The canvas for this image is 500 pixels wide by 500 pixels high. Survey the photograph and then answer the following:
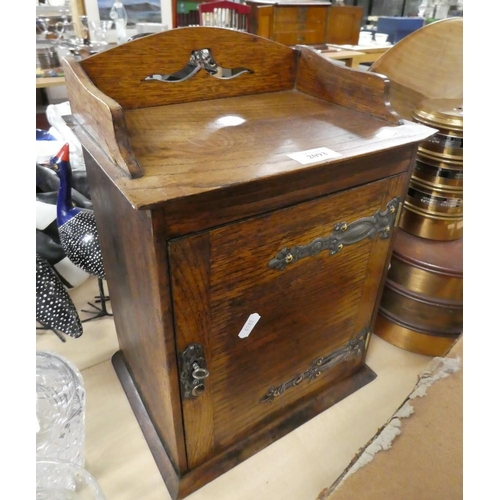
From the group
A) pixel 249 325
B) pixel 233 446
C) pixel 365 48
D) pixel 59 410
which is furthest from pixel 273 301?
pixel 365 48

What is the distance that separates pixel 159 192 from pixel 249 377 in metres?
0.46

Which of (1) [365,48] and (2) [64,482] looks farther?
(1) [365,48]

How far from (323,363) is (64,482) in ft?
1.82

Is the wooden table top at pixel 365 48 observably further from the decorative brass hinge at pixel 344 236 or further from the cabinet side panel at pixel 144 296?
the cabinet side panel at pixel 144 296

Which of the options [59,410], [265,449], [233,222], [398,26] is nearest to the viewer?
[233,222]

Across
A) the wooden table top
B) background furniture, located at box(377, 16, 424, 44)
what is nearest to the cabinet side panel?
the wooden table top

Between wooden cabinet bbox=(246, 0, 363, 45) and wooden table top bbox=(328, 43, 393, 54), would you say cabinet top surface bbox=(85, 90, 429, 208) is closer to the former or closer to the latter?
wooden cabinet bbox=(246, 0, 363, 45)

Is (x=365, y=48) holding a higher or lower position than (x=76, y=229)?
higher

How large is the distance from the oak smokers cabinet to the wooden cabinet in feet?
2.95

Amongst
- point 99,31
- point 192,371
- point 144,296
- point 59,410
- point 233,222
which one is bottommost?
point 59,410

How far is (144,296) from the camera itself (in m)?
0.66

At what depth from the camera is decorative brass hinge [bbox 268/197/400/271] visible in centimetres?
69

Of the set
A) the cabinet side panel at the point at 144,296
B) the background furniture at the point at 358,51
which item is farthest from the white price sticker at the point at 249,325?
the background furniture at the point at 358,51

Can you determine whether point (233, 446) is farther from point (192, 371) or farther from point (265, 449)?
point (192, 371)
